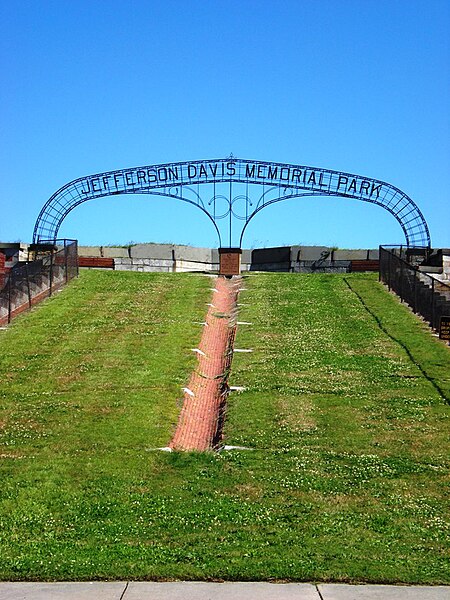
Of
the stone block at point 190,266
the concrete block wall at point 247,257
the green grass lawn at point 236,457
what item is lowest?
the green grass lawn at point 236,457

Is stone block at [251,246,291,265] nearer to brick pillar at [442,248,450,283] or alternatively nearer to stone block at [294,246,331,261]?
stone block at [294,246,331,261]

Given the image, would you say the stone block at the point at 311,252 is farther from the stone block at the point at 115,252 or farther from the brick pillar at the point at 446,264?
the stone block at the point at 115,252

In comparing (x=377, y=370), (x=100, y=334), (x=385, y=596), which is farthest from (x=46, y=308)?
(x=385, y=596)

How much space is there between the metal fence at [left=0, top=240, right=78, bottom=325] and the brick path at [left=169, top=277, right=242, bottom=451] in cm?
633

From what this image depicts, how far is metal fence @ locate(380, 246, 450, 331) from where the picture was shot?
26.8 m

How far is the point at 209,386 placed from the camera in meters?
20.6

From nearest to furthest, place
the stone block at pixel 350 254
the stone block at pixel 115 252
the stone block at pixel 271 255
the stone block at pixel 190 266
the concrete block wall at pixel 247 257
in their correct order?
the stone block at pixel 350 254 < the concrete block wall at pixel 247 257 < the stone block at pixel 271 255 < the stone block at pixel 115 252 < the stone block at pixel 190 266

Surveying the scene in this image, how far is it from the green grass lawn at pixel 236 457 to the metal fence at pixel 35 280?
36.1 inches

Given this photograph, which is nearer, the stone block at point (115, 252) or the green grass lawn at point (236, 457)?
the green grass lawn at point (236, 457)

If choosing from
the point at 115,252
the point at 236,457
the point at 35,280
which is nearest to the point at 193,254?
the point at 115,252

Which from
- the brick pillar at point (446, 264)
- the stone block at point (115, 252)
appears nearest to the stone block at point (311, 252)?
the brick pillar at point (446, 264)

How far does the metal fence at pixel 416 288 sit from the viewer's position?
1056 inches

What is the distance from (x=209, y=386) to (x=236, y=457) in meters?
6.22

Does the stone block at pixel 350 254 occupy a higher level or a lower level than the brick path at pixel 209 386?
higher
